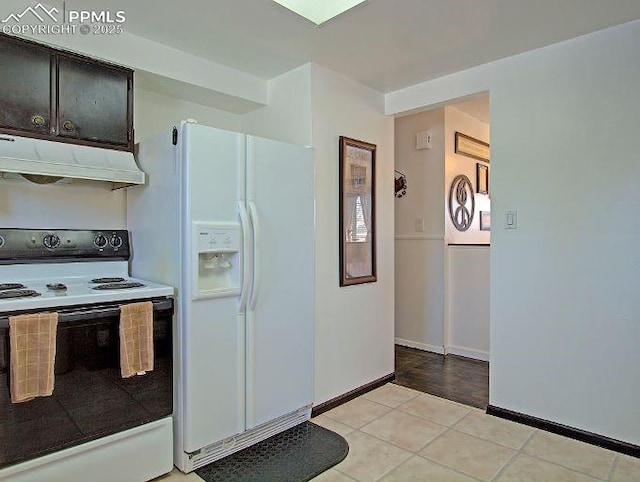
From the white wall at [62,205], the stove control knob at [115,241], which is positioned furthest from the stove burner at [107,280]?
the white wall at [62,205]

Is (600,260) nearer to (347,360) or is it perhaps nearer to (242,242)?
(347,360)

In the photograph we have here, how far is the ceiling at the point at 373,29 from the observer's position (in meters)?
2.02

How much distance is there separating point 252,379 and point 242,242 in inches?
28.8

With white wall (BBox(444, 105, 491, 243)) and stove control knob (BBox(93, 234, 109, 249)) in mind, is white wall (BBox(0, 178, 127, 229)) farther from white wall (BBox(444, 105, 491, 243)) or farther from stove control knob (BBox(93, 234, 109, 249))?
white wall (BBox(444, 105, 491, 243))

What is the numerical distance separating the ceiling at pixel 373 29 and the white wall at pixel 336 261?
0.99 feet

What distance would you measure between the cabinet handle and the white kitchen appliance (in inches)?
21.6

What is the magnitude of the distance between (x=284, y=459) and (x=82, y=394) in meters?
1.02

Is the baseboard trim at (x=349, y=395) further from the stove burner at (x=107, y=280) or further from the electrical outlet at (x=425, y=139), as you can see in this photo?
the electrical outlet at (x=425, y=139)

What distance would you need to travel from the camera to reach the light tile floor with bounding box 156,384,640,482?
202 cm

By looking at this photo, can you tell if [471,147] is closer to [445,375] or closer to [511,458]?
[445,375]

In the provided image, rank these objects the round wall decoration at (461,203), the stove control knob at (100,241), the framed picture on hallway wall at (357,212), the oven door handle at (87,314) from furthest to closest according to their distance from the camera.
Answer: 1. the round wall decoration at (461,203)
2. the framed picture on hallway wall at (357,212)
3. the stove control knob at (100,241)
4. the oven door handle at (87,314)

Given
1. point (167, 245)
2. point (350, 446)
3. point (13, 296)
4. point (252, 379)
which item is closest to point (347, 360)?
point (350, 446)

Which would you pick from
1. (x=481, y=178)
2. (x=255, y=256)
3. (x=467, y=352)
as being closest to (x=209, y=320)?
(x=255, y=256)

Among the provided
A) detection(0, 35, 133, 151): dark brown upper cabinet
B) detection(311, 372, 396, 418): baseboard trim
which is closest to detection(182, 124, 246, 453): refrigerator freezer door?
detection(0, 35, 133, 151): dark brown upper cabinet
